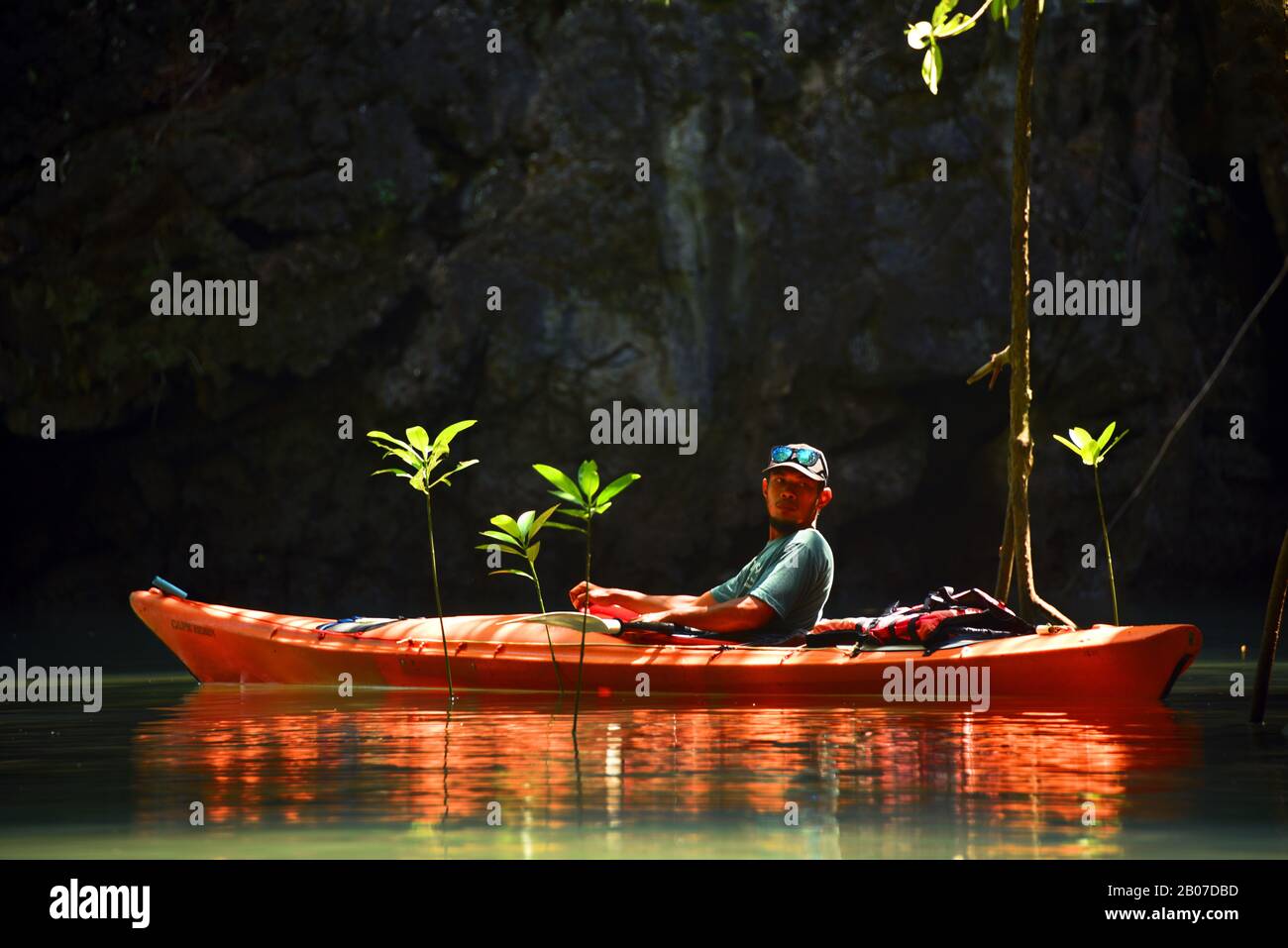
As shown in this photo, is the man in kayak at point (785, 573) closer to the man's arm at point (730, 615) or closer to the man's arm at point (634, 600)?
the man's arm at point (730, 615)

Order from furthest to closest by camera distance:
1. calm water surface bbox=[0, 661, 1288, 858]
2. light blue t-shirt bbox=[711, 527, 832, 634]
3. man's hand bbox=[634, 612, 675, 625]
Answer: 1. man's hand bbox=[634, 612, 675, 625]
2. light blue t-shirt bbox=[711, 527, 832, 634]
3. calm water surface bbox=[0, 661, 1288, 858]

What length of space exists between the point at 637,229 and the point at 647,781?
1194 cm

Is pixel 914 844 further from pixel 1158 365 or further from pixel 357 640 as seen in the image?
pixel 1158 365

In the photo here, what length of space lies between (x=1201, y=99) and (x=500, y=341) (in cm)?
730

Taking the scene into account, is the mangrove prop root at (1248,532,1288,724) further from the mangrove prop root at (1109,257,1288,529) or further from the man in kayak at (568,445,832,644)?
the mangrove prop root at (1109,257,1288,529)

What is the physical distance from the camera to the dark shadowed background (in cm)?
1650

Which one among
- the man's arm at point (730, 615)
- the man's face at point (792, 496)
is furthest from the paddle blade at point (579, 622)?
the man's face at point (792, 496)

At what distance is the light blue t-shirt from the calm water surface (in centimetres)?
66

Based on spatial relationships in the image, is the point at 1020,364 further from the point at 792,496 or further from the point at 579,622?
the point at 579,622

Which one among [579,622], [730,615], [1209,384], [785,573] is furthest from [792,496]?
[1209,384]

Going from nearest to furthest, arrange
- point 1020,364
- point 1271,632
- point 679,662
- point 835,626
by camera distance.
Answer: point 1271,632 → point 679,662 → point 835,626 → point 1020,364

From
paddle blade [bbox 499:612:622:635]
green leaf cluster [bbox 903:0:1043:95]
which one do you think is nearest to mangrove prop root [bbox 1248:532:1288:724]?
green leaf cluster [bbox 903:0:1043:95]

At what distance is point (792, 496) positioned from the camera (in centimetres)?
815

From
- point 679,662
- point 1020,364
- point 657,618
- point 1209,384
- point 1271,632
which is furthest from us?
point 1209,384
